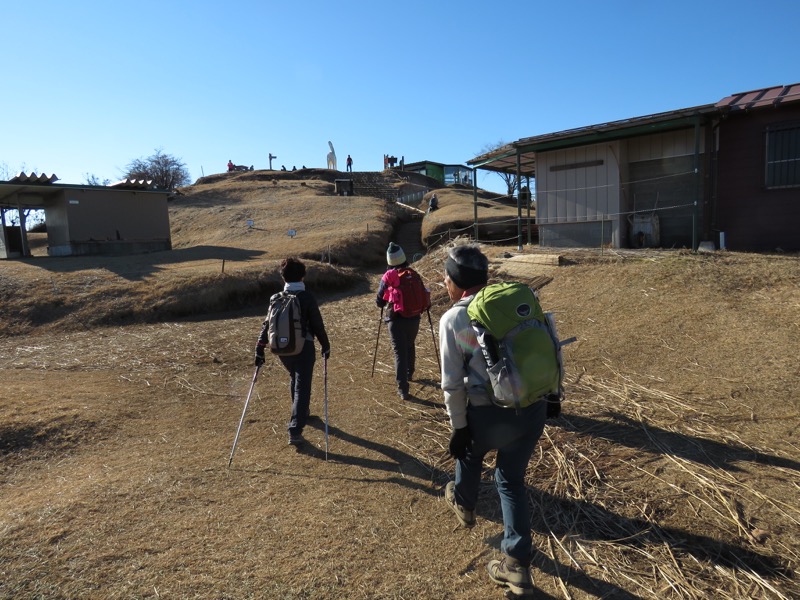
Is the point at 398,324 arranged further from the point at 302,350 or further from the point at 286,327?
the point at 286,327

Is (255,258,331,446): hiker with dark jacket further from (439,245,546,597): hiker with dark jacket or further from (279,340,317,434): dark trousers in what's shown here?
(439,245,546,597): hiker with dark jacket

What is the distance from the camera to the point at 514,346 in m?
2.74

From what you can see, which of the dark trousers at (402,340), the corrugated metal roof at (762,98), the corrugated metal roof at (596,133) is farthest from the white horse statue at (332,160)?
the dark trousers at (402,340)

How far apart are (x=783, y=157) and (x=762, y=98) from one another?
1.35 meters

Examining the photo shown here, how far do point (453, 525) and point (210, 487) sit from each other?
6.62 ft

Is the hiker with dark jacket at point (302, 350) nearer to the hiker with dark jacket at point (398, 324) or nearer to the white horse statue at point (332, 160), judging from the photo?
the hiker with dark jacket at point (398, 324)

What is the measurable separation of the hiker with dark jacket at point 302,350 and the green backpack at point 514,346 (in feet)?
8.40

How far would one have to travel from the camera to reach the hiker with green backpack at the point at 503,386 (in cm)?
273

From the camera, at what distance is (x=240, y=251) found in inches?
814

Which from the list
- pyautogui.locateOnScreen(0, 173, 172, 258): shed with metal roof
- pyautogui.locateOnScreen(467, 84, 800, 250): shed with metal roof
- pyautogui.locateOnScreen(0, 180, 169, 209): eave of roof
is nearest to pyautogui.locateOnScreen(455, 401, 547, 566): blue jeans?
pyautogui.locateOnScreen(467, 84, 800, 250): shed with metal roof

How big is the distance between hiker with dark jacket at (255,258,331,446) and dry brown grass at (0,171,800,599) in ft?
0.96

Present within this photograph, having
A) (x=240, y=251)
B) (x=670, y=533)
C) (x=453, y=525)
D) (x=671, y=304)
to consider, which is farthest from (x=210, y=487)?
(x=240, y=251)

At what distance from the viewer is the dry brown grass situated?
3.12 metres

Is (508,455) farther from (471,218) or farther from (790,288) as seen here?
(471,218)
